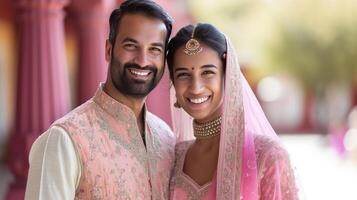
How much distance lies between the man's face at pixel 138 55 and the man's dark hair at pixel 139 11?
16 mm

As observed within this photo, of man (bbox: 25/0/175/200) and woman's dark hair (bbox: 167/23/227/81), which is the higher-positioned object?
woman's dark hair (bbox: 167/23/227/81)

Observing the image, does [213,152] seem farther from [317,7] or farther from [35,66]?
[317,7]

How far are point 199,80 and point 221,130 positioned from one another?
0.16 m

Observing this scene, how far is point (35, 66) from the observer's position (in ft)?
14.7

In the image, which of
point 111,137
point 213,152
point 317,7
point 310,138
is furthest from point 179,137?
point 317,7

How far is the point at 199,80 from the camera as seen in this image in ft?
6.02

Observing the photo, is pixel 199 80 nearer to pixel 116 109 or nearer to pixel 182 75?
pixel 182 75

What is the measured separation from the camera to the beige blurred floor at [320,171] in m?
6.43

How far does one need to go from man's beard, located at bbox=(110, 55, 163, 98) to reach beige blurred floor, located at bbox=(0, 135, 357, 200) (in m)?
2.60

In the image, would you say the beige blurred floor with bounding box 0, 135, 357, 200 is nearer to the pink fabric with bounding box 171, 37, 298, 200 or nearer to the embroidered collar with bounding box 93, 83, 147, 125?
the pink fabric with bounding box 171, 37, 298, 200

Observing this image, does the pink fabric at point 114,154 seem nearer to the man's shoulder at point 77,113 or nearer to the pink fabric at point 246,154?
the man's shoulder at point 77,113

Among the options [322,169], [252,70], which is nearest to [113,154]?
[322,169]

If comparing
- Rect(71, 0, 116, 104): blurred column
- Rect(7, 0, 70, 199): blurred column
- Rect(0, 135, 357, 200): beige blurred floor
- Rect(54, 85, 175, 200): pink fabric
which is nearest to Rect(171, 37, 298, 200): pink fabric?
Rect(54, 85, 175, 200): pink fabric

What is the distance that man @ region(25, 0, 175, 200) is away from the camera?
166 cm
